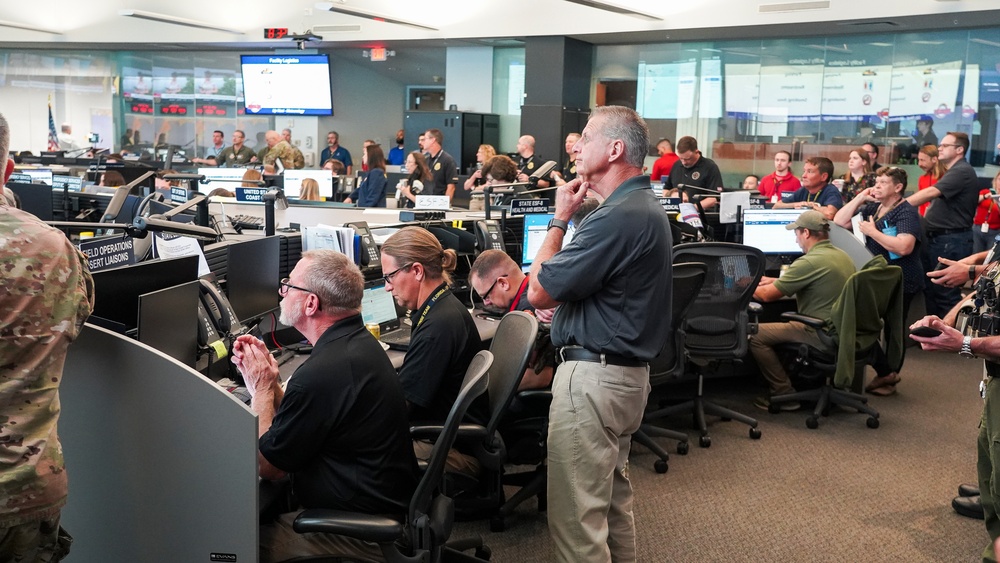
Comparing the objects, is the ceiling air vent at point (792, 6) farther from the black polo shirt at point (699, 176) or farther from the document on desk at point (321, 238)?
the document on desk at point (321, 238)

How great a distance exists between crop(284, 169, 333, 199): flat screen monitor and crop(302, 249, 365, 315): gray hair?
543 cm

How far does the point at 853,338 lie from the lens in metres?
4.57

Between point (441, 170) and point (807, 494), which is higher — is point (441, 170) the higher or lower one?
the higher one

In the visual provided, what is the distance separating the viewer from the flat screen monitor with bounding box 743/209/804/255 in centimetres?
588

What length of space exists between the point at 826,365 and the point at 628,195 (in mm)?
2793

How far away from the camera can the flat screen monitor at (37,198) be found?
17.3 ft

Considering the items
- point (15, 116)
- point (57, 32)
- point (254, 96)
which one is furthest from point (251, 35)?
point (15, 116)

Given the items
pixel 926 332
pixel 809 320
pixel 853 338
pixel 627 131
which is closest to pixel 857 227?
pixel 809 320

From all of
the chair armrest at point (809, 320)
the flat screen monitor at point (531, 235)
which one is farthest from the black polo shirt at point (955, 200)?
the flat screen monitor at point (531, 235)

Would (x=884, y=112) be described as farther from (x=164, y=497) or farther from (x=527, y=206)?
(x=164, y=497)

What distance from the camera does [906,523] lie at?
11.5ft

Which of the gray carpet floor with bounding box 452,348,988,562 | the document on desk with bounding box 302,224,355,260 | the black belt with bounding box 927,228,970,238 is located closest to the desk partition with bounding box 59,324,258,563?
the gray carpet floor with bounding box 452,348,988,562

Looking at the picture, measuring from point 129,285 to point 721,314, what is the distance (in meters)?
3.02

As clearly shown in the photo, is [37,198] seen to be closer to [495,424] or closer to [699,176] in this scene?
[495,424]
